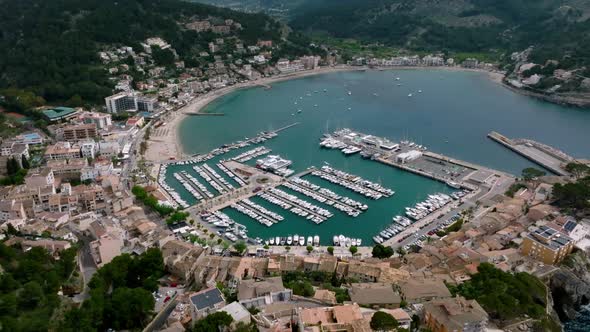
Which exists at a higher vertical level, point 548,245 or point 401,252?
point 548,245

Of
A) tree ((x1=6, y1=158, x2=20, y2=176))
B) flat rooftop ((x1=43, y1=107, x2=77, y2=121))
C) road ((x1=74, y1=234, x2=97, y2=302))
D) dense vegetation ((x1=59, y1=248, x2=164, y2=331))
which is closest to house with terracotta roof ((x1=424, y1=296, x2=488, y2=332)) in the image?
dense vegetation ((x1=59, y1=248, x2=164, y2=331))

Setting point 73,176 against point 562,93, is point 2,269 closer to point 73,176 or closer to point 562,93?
point 73,176

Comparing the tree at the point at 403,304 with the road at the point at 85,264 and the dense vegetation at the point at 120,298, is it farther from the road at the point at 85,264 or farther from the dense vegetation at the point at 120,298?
the road at the point at 85,264

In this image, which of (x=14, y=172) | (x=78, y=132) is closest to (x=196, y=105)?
(x=78, y=132)

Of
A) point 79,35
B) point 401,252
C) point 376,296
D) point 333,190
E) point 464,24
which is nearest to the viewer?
point 376,296

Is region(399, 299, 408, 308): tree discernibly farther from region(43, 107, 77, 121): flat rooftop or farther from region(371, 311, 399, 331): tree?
region(43, 107, 77, 121): flat rooftop

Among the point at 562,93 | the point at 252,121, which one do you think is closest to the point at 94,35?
the point at 252,121

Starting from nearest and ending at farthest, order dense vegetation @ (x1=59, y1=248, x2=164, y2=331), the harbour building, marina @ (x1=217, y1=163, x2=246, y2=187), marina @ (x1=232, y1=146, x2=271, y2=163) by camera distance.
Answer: dense vegetation @ (x1=59, y1=248, x2=164, y2=331), the harbour building, marina @ (x1=217, y1=163, x2=246, y2=187), marina @ (x1=232, y1=146, x2=271, y2=163)

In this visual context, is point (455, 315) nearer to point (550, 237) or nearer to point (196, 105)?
point (550, 237)
